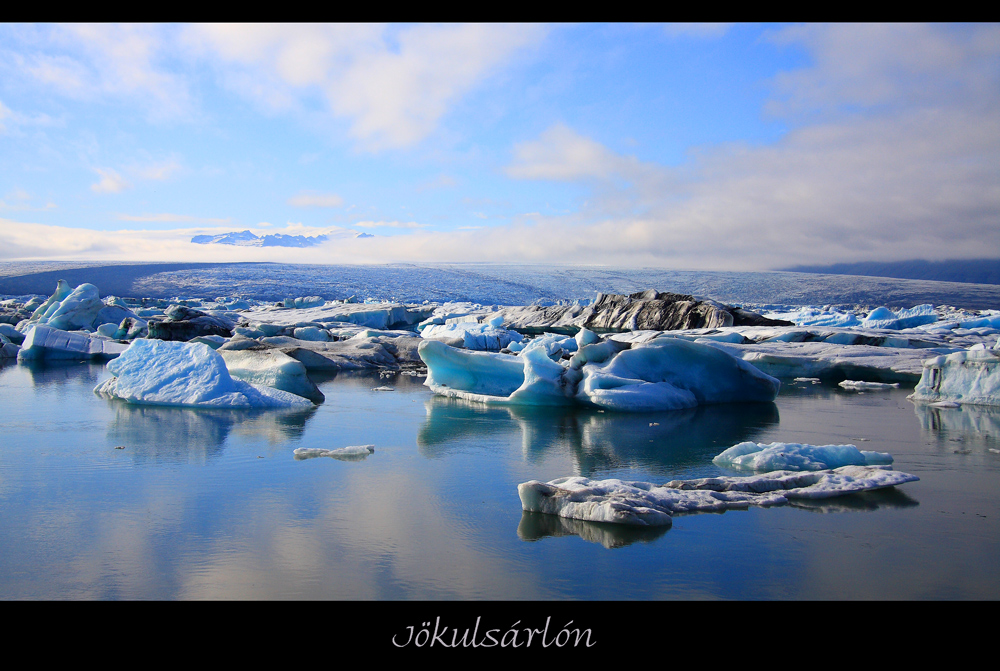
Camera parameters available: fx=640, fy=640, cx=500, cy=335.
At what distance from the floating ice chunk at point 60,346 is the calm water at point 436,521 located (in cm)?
664

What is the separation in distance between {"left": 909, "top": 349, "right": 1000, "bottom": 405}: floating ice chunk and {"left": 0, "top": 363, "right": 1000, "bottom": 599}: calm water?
1.91 metres

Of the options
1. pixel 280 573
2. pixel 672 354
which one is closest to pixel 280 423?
pixel 280 573

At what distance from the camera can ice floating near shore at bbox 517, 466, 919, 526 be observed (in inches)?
119

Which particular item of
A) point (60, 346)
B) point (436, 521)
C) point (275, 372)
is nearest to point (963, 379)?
point (436, 521)

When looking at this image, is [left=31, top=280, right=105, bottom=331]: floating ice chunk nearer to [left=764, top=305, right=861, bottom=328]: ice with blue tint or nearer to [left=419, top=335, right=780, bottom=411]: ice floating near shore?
[left=419, top=335, right=780, bottom=411]: ice floating near shore

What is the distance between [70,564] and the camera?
2541 mm

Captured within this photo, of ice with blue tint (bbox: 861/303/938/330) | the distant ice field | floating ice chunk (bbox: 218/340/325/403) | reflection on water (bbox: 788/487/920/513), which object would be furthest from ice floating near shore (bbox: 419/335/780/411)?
the distant ice field

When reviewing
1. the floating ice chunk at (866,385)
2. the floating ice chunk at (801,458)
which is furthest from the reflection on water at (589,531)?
the floating ice chunk at (866,385)

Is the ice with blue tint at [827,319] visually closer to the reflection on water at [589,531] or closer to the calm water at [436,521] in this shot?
the calm water at [436,521]

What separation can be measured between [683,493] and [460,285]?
3595 centimetres

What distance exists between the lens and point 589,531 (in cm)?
291

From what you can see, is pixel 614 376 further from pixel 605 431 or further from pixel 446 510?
pixel 446 510
